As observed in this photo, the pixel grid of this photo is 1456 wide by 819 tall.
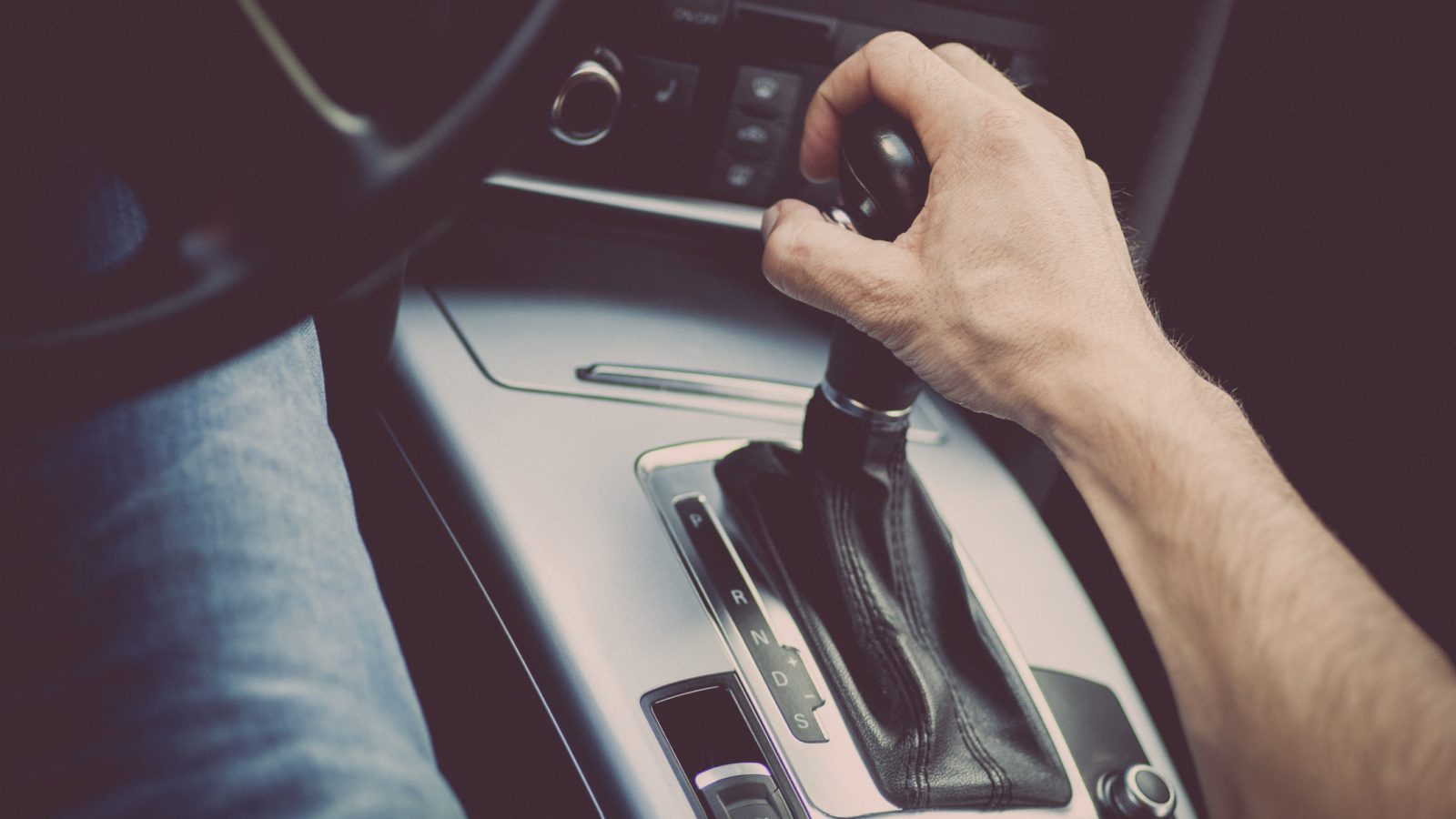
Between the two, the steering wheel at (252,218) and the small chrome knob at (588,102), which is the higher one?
the small chrome knob at (588,102)

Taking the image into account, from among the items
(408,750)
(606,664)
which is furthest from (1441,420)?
(408,750)

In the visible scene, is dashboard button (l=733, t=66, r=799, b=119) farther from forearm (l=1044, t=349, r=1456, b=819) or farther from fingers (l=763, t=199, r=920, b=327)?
forearm (l=1044, t=349, r=1456, b=819)

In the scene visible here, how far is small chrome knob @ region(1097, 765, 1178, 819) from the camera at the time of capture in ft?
2.10

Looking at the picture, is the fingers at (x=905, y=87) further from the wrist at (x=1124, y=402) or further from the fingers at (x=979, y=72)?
the wrist at (x=1124, y=402)

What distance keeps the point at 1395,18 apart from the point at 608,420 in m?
0.62

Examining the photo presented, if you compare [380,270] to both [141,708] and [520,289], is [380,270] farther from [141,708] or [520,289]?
[520,289]

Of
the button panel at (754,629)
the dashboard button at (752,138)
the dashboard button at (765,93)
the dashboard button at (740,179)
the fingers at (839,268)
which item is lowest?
the button panel at (754,629)

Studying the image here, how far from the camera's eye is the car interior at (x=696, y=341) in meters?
0.42

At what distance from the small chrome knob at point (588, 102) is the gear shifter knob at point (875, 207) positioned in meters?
0.18

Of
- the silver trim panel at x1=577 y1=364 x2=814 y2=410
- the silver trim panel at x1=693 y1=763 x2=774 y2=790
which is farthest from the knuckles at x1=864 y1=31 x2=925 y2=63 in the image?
the silver trim panel at x1=693 y1=763 x2=774 y2=790

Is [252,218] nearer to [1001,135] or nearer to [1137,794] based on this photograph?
[1001,135]

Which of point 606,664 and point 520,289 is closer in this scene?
point 606,664

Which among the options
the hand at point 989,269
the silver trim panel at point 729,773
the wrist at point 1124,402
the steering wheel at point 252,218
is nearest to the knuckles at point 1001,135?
the hand at point 989,269

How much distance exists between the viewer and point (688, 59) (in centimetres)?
76
